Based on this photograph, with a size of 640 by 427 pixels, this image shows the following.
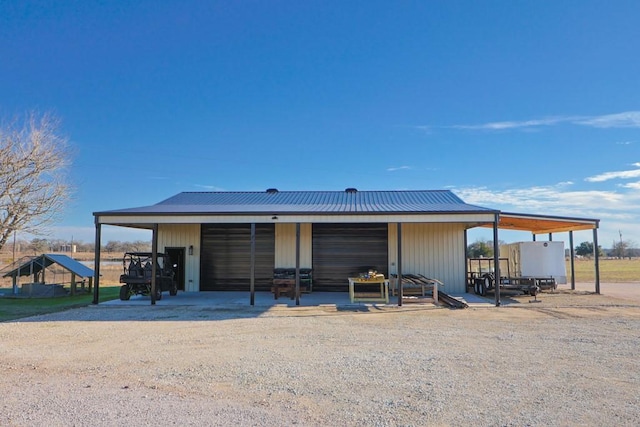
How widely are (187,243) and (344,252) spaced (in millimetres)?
6084

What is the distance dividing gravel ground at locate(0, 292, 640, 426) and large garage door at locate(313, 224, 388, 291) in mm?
6586

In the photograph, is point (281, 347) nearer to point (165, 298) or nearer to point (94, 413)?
point (94, 413)

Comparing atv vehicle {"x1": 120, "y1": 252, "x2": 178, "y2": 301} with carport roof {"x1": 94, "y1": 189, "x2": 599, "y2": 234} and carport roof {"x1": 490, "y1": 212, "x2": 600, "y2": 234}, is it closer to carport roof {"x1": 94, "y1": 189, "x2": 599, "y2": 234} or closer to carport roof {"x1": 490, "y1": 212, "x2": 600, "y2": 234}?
carport roof {"x1": 94, "y1": 189, "x2": 599, "y2": 234}

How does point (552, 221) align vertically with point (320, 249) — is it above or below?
above

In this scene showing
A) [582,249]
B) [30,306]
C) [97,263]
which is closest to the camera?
[97,263]

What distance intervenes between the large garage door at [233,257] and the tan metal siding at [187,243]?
0.23 metres

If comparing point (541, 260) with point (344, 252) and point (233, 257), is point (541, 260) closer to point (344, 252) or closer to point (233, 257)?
point (344, 252)

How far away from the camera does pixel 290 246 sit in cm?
1669

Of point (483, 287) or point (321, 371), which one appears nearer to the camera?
point (321, 371)

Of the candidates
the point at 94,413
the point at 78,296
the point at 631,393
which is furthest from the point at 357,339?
the point at 78,296

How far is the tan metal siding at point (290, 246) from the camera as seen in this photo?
1661 cm

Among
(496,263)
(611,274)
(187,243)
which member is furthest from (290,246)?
(611,274)

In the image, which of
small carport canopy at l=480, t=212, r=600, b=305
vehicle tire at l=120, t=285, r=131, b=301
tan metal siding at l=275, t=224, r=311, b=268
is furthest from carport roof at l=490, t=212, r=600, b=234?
vehicle tire at l=120, t=285, r=131, b=301

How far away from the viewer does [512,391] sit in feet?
15.4
